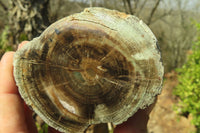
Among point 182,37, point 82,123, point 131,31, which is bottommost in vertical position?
point 182,37

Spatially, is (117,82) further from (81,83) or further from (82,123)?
(82,123)

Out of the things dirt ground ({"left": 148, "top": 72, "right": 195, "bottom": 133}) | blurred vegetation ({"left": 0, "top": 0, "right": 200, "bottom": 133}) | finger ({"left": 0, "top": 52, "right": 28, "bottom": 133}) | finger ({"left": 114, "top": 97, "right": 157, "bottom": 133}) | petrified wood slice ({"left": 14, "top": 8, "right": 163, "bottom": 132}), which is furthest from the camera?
dirt ground ({"left": 148, "top": 72, "right": 195, "bottom": 133})

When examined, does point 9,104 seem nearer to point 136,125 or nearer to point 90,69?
point 90,69

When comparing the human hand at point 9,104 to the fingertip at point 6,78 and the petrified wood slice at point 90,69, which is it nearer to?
the fingertip at point 6,78

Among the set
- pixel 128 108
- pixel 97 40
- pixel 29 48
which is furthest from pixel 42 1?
pixel 128 108

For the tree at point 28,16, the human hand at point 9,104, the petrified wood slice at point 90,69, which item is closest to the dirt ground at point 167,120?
the petrified wood slice at point 90,69

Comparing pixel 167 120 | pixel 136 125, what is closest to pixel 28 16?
pixel 136 125

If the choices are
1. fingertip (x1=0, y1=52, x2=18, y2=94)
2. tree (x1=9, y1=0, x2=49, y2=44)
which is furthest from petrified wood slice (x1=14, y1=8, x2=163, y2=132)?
tree (x1=9, y1=0, x2=49, y2=44)

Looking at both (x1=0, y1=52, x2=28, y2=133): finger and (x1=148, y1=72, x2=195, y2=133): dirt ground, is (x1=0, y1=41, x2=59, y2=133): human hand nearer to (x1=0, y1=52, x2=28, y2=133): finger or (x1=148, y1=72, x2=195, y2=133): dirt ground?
(x1=0, y1=52, x2=28, y2=133): finger
